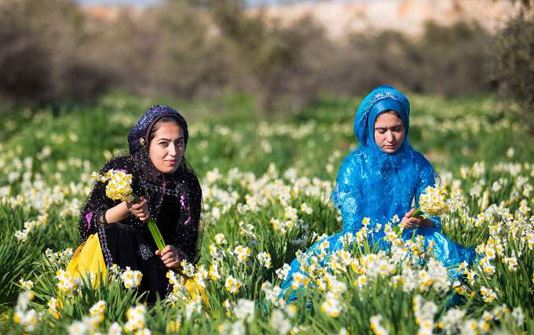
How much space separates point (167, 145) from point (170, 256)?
617 millimetres

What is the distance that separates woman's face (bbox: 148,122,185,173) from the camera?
3324 millimetres

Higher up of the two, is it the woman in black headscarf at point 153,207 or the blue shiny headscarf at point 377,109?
the blue shiny headscarf at point 377,109

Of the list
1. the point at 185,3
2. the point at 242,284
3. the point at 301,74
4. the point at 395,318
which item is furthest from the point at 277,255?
the point at 301,74

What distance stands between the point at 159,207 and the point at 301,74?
19.8 meters

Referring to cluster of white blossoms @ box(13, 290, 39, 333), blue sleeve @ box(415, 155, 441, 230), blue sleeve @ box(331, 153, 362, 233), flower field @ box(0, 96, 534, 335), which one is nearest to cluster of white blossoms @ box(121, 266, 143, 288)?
flower field @ box(0, 96, 534, 335)

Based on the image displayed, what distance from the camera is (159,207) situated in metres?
3.46

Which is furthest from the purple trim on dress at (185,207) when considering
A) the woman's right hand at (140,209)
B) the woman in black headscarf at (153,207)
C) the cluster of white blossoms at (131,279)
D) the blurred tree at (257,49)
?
the blurred tree at (257,49)

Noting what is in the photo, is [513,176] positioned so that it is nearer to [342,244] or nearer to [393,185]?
[393,185]

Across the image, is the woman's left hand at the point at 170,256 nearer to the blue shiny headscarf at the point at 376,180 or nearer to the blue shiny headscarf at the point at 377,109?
the blue shiny headscarf at the point at 376,180

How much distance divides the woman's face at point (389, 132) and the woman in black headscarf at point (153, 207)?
1167 millimetres

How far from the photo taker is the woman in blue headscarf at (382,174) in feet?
12.0

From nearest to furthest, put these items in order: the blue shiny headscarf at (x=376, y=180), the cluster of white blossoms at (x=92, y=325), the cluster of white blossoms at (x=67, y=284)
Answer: the cluster of white blossoms at (x=92, y=325) < the cluster of white blossoms at (x=67, y=284) < the blue shiny headscarf at (x=376, y=180)

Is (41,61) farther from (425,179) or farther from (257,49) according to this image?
(425,179)

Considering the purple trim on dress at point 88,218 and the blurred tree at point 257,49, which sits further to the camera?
the blurred tree at point 257,49
